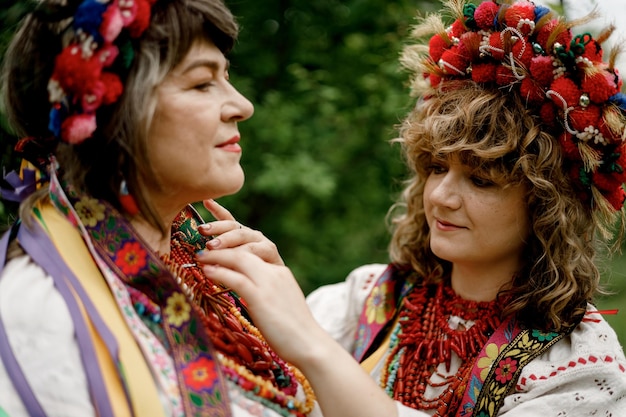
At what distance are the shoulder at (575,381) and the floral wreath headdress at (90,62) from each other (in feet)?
4.45

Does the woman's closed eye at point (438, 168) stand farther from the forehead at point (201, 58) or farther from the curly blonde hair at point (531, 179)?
the forehead at point (201, 58)

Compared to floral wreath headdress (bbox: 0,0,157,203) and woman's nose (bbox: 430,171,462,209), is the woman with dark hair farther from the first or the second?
woman's nose (bbox: 430,171,462,209)

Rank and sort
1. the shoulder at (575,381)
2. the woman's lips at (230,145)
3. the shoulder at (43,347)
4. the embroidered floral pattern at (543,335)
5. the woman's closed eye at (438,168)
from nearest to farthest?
the shoulder at (43,347) < the woman's lips at (230,145) < the shoulder at (575,381) < the embroidered floral pattern at (543,335) < the woman's closed eye at (438,168)

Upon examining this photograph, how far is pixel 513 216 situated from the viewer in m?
2.20

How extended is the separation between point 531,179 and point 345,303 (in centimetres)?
91

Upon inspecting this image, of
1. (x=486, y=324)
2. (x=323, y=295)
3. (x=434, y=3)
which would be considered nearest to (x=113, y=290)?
(x=486, y=324)

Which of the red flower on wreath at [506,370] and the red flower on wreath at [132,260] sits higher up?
the red flower on wreath at [132,260]

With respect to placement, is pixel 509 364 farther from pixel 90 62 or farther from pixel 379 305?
pixel 90 62

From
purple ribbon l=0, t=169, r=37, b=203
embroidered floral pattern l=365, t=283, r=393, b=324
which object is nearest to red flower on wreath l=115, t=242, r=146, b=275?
purple ribbon l=0, t=169, r=37, b=203

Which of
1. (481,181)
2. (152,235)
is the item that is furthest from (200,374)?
(481,181)

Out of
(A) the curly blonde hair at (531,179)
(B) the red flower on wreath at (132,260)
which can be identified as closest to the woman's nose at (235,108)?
(B) the red flower on wreath at (132,260)

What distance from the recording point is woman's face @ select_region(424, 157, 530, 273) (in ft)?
7.11

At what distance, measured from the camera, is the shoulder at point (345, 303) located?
2.63 meters

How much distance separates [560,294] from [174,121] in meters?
1.29
